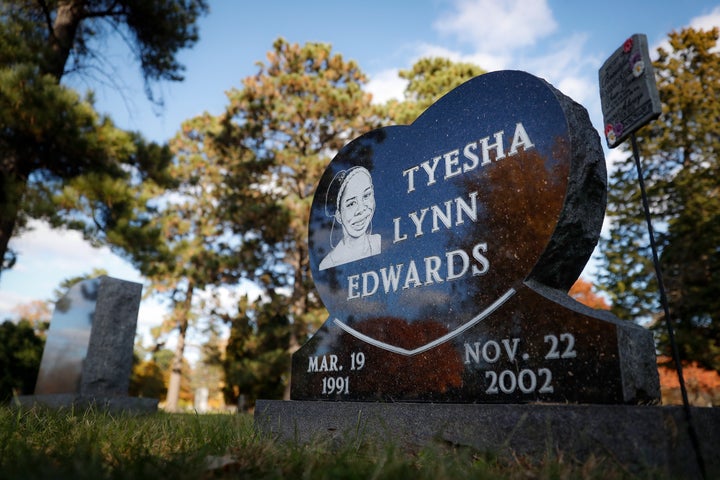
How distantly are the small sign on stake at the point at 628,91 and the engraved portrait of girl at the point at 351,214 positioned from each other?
1675 millimetres

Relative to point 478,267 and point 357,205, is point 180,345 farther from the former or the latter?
point 478,267

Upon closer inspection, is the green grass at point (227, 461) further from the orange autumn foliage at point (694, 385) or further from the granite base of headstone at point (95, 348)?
the orange autumn foliage at point (694, 385)

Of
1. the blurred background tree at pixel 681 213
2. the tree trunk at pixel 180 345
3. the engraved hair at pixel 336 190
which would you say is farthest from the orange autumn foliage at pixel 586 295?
the engraved hair at pixel 336 190

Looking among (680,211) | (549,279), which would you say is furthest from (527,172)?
(680,211)

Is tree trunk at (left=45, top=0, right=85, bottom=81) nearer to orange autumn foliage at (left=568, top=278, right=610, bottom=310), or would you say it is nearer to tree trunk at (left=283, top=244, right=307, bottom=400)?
Answer: tree trunk at (left=283, top=244, right=307, bottom=400)

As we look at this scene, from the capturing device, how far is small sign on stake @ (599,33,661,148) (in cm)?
257

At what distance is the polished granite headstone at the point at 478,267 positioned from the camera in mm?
2406

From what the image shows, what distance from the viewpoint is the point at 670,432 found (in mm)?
1981

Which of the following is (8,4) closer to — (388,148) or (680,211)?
(388,148)

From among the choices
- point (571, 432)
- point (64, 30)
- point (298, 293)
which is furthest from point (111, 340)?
point (298, 293)

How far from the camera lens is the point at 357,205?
13.0ft

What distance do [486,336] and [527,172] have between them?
3.09ft

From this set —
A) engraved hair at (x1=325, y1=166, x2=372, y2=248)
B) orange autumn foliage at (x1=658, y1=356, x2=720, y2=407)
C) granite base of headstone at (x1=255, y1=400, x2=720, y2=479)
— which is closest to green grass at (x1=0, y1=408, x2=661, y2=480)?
granite base of headstone at (x1=255, y1=400, x2=720, y2=479)

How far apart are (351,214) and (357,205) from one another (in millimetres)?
90
